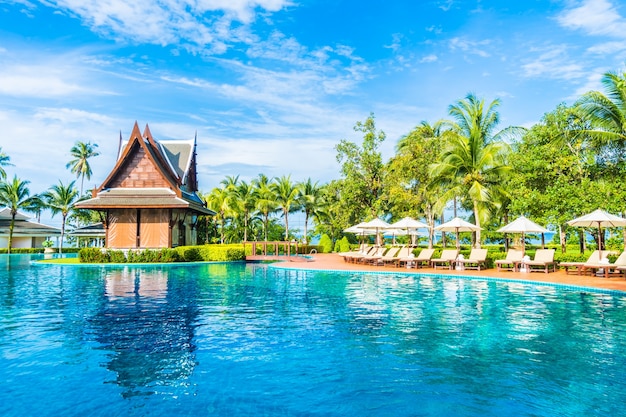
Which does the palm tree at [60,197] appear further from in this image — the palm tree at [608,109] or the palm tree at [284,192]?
the palm tree at [608,109]

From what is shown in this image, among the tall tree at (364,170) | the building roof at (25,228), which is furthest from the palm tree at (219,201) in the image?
the building roof at (25,228)

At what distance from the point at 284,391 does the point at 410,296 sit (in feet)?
26.5

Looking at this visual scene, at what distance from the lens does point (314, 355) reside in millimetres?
6828

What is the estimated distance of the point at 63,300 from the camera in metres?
12.3

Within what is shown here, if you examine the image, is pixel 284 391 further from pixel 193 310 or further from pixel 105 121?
pixel 105 121

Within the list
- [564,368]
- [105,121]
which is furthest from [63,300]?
[564,368]

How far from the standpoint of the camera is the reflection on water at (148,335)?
591 centimetres

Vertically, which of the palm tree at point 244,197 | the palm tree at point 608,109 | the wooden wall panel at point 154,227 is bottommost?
the wooden wall panel at point 154,227

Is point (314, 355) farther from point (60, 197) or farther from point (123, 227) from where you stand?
point (60, 197)

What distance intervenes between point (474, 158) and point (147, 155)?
21.4m

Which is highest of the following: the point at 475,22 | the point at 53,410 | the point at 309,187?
the point at 475,22

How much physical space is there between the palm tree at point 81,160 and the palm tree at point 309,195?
29.9 m

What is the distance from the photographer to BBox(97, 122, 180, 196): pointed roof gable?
29.8m

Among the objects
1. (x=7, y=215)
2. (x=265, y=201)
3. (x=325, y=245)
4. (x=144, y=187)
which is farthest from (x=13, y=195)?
(x=325, y=245)
